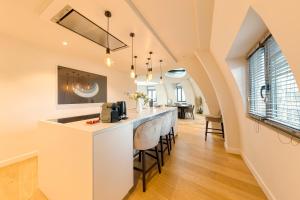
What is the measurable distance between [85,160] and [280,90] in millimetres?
2188

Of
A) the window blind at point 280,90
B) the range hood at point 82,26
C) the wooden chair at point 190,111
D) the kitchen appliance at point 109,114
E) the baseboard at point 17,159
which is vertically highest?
the range hood at point 82,26

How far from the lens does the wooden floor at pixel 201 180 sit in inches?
66.2

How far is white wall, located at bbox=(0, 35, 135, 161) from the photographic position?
2436mm

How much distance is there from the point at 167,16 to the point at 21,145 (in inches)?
141

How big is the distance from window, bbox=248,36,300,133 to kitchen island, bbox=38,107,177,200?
5.49ft

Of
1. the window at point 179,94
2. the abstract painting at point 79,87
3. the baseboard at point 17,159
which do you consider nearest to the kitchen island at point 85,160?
the baseboard at point 17,159

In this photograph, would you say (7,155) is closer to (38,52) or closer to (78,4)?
(38,52)

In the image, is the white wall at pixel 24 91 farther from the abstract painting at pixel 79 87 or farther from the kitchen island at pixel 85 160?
the kitchen island at pixel 85 160

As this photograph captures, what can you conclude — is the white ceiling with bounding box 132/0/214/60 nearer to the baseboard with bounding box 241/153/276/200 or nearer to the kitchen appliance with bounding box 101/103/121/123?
the kitchen appliance with bounding box 101/103/121/123

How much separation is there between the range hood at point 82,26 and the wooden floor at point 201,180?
2444 mm

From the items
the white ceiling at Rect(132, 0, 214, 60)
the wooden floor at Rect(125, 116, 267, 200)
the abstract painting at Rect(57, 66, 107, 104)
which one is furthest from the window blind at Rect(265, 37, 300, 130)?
the abstract painting at Rect(57, 66, 107, 104)

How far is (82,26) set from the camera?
6.75 feet

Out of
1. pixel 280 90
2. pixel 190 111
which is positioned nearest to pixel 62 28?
pixel 280 90

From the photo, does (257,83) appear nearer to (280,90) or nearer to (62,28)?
(280,90)
